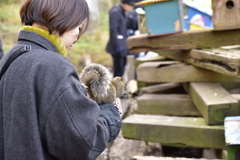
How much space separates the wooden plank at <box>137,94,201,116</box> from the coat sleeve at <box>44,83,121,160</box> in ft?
8.40

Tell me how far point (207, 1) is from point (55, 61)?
32.5ft

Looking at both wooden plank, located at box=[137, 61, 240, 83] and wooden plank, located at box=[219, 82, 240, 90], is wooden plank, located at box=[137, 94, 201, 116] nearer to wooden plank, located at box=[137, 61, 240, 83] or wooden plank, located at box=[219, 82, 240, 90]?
wooden plank, located at box=[137, 61, 240, 83]

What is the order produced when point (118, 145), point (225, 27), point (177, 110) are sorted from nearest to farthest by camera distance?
point (225, 27), point (177, 110), point (118, 145)

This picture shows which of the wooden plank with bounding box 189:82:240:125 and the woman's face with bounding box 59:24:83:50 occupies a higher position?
the woman's face with bounding box 59:24:83:50

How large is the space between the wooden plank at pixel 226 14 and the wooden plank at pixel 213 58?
28cm

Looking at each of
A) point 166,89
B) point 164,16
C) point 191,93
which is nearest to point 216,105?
point 191,93

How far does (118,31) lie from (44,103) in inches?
206

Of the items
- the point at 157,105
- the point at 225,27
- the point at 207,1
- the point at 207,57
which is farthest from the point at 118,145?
the point at 207,1

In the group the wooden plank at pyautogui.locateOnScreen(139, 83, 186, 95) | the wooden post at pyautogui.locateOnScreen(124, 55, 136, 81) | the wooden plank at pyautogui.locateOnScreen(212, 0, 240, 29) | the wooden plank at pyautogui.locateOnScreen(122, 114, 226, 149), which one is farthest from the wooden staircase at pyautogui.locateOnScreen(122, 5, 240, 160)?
the wooden post at pyautogui.locateOnScreen(124, 55, 136, 81)

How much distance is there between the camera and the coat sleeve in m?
1.35

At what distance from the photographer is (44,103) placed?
136 cm

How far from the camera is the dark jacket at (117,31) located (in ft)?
20.7

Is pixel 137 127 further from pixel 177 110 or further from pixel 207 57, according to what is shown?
pixel 207 57

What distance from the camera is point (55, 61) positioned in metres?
1.40
